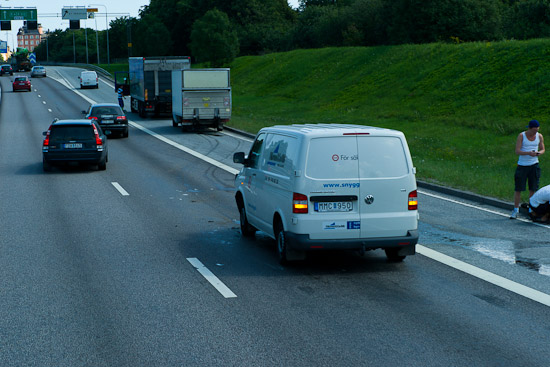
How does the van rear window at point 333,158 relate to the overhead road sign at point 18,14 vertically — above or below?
below

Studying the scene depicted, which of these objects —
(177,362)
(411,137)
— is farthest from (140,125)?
(177,362)

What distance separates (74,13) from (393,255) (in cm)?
7243

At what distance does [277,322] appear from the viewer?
7.16 metres

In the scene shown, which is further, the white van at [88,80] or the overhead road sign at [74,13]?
the overhead road sign at [74,13]

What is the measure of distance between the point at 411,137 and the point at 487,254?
19.4m

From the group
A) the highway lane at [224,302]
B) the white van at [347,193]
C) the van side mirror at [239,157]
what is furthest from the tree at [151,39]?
the white van at [347,193]

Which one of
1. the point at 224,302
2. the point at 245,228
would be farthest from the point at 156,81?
the point at 224,302

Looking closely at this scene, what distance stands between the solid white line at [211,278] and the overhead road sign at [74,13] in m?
70.4

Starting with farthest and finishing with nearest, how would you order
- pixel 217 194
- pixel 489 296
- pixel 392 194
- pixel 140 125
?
pixel 140 125
pixel 217 194
pixel 392 194
pixel 489 296

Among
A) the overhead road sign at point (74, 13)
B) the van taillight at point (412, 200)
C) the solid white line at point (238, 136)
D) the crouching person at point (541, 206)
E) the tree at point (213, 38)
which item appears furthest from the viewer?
the tree at point (213, 38)

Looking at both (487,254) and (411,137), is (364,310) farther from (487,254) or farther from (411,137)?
(411,137)

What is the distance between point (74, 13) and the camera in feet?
248

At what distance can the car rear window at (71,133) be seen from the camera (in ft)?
66.8

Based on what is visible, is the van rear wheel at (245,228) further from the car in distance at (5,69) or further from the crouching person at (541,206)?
the car in distance at (5,69)
